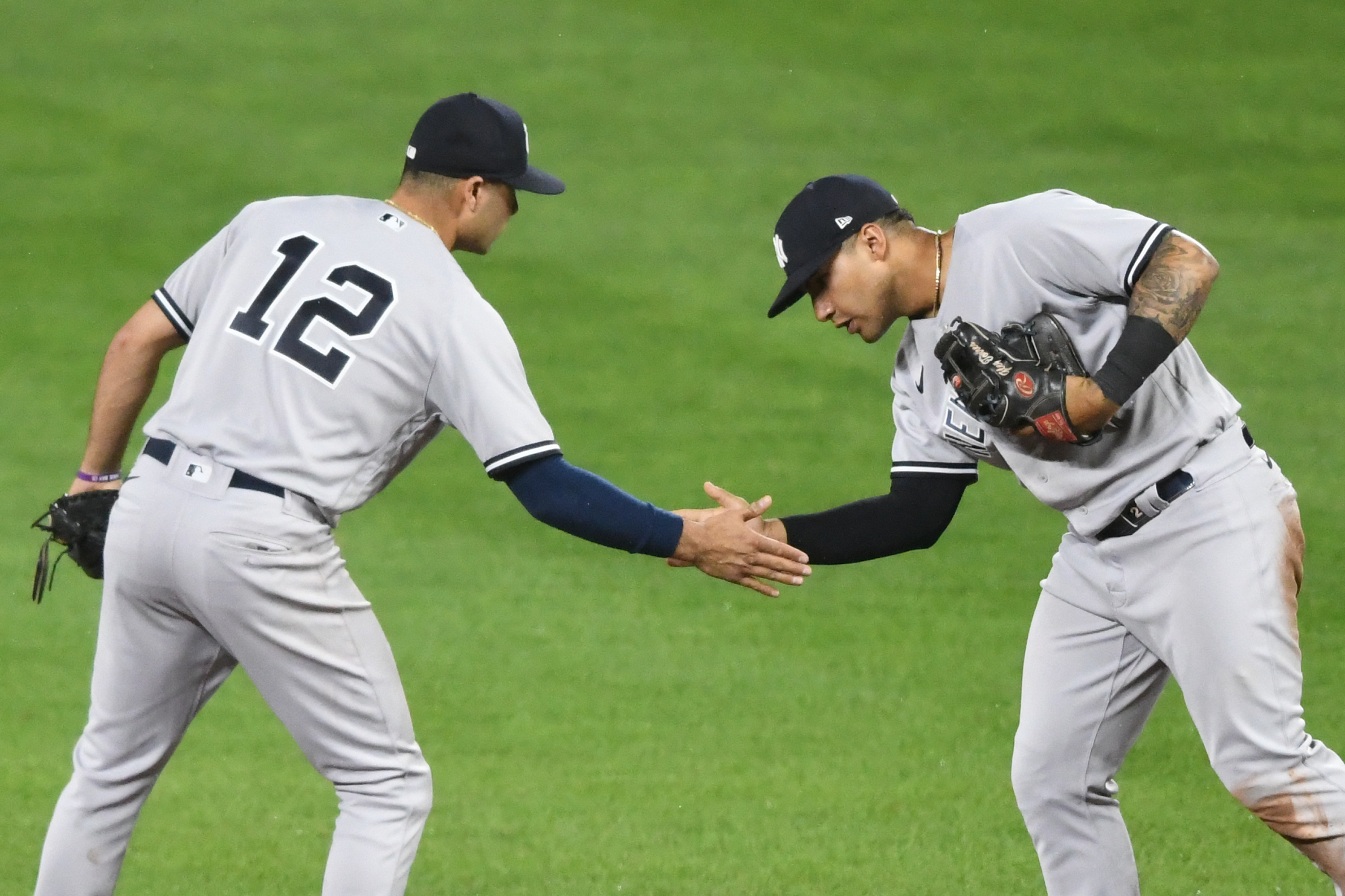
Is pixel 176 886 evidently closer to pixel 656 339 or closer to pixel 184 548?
pixel 184 548

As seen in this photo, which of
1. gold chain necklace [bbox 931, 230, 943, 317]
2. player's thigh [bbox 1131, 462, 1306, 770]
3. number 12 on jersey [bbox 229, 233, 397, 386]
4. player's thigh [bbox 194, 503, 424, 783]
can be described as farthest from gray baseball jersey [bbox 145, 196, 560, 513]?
player's thigh [bbox 1131, 462, 1306, 770]

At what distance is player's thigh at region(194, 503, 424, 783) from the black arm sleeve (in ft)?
4.23

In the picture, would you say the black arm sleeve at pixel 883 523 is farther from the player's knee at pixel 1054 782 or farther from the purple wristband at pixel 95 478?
the purple wristband at pixel 95 478

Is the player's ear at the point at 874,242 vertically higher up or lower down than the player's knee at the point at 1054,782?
higher up

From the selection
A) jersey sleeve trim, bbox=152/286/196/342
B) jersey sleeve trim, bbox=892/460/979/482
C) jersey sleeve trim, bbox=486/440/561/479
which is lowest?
jersey sleeve trim, bbox=892/460/979/482

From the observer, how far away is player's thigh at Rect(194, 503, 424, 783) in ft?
12.0

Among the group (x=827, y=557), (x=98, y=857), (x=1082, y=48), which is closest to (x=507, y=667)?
(x=827, y=557)

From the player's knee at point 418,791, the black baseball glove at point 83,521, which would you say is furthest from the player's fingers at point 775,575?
the black baseball glove at point 83,521

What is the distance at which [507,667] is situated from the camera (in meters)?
6.76

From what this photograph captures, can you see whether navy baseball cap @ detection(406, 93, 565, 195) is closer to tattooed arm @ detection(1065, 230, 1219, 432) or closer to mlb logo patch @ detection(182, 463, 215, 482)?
mlb logo patch @ detection(182, 463, 215, 482)

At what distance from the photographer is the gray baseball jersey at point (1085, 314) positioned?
12.3ft

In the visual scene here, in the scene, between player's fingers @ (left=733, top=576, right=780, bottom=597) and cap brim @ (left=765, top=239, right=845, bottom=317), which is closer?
cap brim @ (left=765, top=239, right=845, bottom=317)

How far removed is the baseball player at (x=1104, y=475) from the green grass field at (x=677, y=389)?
3.36 feet

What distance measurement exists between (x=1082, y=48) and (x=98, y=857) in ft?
39.1
